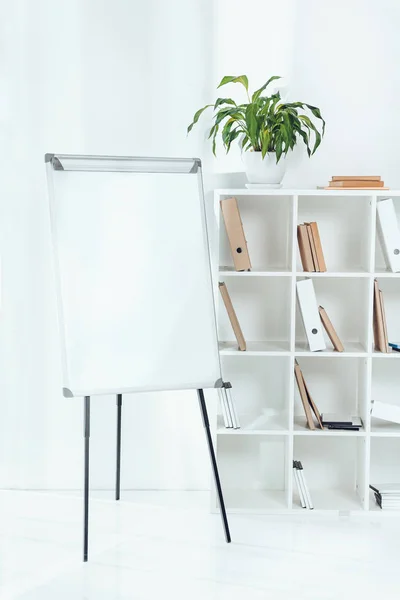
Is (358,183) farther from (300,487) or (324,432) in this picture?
(300,487)

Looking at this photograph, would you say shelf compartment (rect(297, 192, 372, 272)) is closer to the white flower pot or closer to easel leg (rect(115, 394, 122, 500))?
the white flower pot

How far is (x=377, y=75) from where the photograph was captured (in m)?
3.11

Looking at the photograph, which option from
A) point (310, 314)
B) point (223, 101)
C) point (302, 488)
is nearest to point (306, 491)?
point (302, 488)

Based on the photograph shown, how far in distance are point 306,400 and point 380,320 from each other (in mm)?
414

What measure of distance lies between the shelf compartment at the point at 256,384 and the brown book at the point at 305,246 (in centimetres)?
44

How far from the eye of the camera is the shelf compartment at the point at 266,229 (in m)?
3.16

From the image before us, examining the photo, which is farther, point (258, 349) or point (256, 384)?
point (256, 384)

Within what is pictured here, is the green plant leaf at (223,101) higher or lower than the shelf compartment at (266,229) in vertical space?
higher

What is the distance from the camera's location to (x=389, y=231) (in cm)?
293

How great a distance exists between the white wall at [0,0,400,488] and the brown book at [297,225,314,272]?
0.31 meters

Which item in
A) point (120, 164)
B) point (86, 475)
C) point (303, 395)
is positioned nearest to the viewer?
point (86, 475)

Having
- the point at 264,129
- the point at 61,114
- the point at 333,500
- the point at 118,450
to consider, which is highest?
the point at 61,114

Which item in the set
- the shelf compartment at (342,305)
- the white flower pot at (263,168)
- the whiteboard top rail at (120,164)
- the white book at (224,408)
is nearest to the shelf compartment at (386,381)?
the shelf compartment at (342,305)

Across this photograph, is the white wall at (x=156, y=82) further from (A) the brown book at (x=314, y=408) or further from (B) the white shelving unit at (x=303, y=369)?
(A) the brown book at (x=314, y=408)
